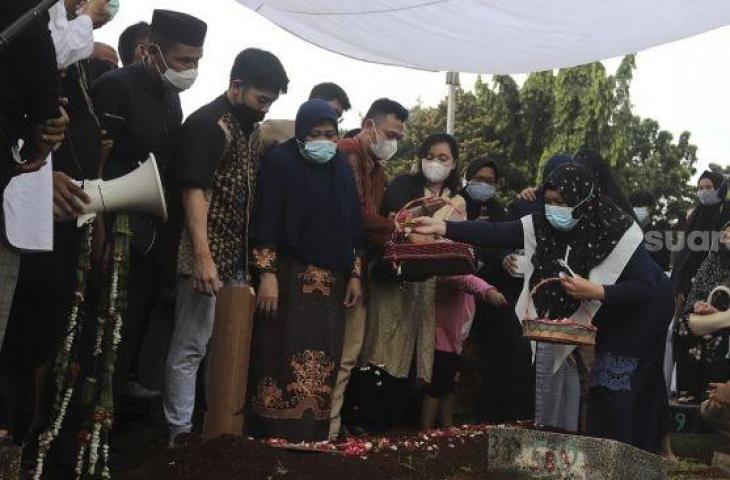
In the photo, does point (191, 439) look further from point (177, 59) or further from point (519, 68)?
point (519, 68)

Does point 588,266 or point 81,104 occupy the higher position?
point 81,104

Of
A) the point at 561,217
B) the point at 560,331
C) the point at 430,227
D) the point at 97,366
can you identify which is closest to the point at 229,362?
the point at 97,366

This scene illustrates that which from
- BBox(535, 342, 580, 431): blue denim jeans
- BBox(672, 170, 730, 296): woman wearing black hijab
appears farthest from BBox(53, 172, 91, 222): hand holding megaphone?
BBox(672, 170, 730, 296): woman wearing black hijab

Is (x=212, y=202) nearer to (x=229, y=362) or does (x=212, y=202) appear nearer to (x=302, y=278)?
(x=302, y=278)

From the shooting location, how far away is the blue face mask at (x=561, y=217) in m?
6.16

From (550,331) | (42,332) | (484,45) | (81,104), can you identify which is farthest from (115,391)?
(484,45)

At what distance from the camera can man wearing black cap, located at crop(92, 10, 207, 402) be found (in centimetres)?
525

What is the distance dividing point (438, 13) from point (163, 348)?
95.4 inches

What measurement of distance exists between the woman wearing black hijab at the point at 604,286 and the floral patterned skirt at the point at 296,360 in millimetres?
1101

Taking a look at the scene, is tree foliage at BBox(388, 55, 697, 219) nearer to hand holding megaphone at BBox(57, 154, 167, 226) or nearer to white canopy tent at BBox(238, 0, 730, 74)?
white canopy tent at BBox(238, 0, 730, 74)

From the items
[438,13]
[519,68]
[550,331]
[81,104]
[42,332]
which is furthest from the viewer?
[519,68]

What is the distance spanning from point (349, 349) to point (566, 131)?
2891 centimetres

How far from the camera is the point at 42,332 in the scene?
4367 mm

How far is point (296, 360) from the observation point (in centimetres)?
596
